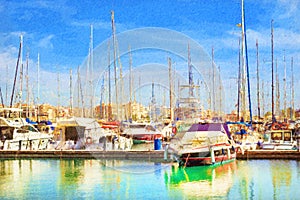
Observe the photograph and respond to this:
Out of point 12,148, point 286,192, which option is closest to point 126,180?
point 286,192

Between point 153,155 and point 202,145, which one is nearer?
point 202,145

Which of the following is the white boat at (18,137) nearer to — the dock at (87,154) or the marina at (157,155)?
the dock at (87,154)

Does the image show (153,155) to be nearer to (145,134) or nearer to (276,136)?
(276,136)

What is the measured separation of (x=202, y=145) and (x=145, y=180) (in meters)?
4.91

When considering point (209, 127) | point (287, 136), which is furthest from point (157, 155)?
point (287, 136)

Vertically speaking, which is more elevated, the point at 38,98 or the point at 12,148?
the point at 38,98

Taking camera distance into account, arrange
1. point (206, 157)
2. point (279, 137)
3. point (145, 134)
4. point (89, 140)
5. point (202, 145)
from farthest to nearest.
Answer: point (145, 134) → point (279, 137) → point (89, 140) → point (202, 145) → point (206, 157)

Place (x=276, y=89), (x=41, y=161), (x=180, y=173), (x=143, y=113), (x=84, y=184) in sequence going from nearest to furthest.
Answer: (x=84, y=184), (x=180, y=173), (x=41, y=161), (x=143, y=113), (x=276, y=89)

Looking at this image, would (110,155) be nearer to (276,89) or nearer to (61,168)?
(61,168)

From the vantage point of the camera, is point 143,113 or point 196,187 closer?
point 196,187

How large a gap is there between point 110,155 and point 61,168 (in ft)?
10.3

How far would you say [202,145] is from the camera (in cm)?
2512

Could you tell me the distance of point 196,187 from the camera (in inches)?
781

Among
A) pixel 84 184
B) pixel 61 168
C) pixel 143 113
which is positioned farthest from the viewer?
pixel 143 113
